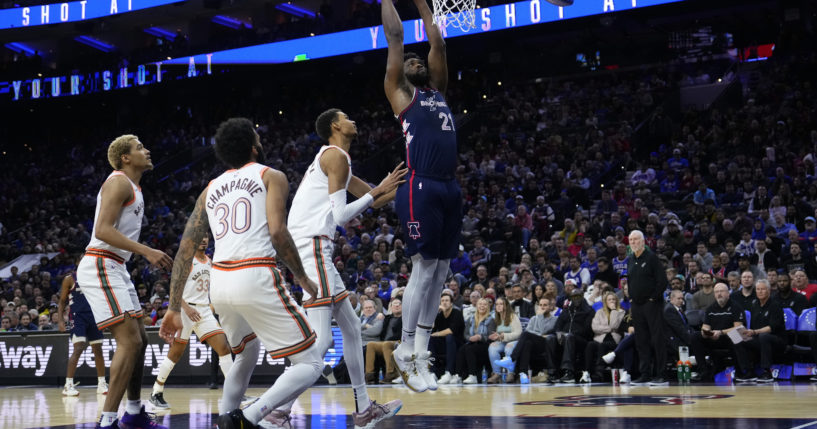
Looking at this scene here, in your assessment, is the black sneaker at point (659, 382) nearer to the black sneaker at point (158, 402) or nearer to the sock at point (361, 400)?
the black sneaker at point (158, 402)

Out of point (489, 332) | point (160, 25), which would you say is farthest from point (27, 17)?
point (489, 332)

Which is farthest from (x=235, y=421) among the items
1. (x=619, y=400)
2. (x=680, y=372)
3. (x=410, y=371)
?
(x=680, y=372)

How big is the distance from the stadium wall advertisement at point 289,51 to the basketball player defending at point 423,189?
1624cm

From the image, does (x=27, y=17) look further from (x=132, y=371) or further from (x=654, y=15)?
(x=132, y=371)

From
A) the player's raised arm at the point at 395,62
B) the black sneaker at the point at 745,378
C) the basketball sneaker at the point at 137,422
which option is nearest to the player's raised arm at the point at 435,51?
the player's raised arm at the point at 395,62

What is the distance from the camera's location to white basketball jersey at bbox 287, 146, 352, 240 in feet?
21.5

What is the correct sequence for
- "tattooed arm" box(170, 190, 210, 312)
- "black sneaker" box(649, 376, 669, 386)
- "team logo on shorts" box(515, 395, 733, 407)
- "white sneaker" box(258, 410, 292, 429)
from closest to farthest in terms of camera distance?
"tattooed arm" box(170, 190, 210, 312), "white sneaker" box(258, 410, 292, 429), "team logo on shorts" box(515, 395, 733, 407), "black sneaker" box(649, 376, 669, 386)

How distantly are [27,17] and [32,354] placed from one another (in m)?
16.3

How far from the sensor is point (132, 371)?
684cm

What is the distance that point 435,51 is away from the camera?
665 centimetres

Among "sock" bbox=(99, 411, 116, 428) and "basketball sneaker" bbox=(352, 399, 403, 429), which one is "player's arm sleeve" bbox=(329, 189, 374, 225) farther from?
"sock" bbox=(99, 411, 116, 428)

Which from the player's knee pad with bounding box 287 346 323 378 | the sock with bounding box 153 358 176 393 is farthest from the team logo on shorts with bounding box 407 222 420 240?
the sock with bounding box 153 358 176 393

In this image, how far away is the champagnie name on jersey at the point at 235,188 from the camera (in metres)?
5.40

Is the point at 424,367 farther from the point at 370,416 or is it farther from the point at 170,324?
the point at 170,324
